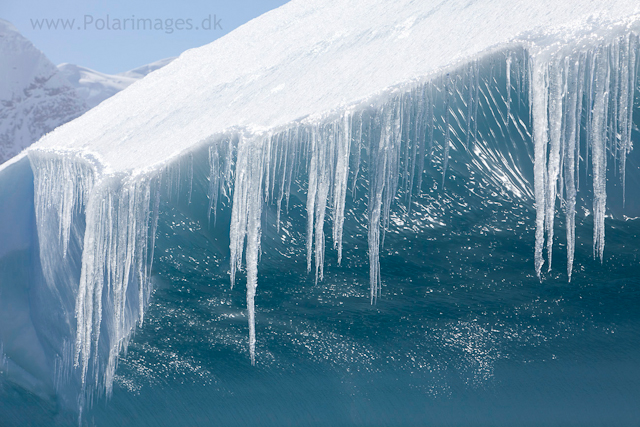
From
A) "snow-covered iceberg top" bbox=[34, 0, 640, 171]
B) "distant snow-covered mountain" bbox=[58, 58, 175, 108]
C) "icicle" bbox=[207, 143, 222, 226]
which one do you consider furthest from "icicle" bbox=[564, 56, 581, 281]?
"distant snow-covered mountain" bbox=[58, 58, 175, 108]

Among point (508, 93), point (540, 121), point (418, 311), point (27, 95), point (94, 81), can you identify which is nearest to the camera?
point (540, 121)

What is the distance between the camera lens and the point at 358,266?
2641 millimetres

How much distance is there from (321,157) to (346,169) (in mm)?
140

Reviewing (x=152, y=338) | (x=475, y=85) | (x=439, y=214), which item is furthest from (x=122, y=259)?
(x=475, y=85)

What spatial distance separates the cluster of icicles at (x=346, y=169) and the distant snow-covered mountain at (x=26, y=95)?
24.6 m

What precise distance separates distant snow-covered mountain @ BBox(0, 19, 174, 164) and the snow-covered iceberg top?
23.3m

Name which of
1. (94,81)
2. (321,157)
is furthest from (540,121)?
(94,81)

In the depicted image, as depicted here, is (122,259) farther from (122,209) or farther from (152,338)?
(152,338)

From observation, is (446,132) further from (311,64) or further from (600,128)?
(311,64)

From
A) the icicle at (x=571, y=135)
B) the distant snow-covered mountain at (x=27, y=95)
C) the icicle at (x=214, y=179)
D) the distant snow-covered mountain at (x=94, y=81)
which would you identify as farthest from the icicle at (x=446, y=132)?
the distant snow-covered mountain at (x=94, y=81)

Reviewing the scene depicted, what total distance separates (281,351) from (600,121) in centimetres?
203

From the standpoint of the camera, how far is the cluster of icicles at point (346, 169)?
6.37ft

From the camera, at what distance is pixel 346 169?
2.28 meters

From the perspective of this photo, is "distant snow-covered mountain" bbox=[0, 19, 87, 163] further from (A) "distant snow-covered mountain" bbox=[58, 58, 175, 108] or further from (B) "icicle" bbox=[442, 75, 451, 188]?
(B) "icicle" bbox=[442, 75, 451, 188]
